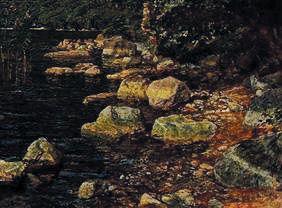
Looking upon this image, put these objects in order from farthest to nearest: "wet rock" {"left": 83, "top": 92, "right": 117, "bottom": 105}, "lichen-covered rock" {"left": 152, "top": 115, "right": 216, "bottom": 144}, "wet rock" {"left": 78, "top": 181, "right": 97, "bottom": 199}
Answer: "wet rock" {"left": 83, "top": 92, "right": 117, "bottom": 105}
"lichen-covered rock" {"left": 152, "top": 115, "right": 216, "bottom": 144}
"wet rock" {"left": 78, "top": 181, "right": 97, "bottom": 199}

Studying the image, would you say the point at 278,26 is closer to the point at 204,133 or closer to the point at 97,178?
the point at 204,133

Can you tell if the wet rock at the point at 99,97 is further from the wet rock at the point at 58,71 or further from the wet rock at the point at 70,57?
the wet rock at the point at 70,57

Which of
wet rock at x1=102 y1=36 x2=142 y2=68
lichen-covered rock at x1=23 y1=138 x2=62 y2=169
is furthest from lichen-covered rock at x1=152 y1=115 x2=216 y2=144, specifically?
wet rock at x1=102 y1=36 x2=142 y2=68

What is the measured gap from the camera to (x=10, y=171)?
1955 centimetres

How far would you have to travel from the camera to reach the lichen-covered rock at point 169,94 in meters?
28.5

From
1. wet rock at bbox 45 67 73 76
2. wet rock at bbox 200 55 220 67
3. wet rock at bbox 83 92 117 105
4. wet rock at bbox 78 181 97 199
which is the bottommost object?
wet rock at bbox 45 67 73 76

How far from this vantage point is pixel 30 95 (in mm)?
35469

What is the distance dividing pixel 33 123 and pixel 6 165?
8.52 meters

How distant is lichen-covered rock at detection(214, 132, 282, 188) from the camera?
17391 mm

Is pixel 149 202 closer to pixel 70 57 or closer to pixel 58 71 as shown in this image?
pixel 58 71


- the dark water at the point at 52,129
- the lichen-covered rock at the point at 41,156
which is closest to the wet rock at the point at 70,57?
the dark water at the point at 52,129

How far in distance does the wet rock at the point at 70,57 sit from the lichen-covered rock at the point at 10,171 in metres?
33.9

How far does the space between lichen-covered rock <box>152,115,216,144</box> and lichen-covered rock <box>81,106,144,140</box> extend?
4.24 ft

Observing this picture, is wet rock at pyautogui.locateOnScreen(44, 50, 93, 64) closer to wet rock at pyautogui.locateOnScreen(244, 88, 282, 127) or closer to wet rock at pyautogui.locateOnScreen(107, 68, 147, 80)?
wet rock at pyautogui.locateOnScreen(107, 68, 147, 80)
